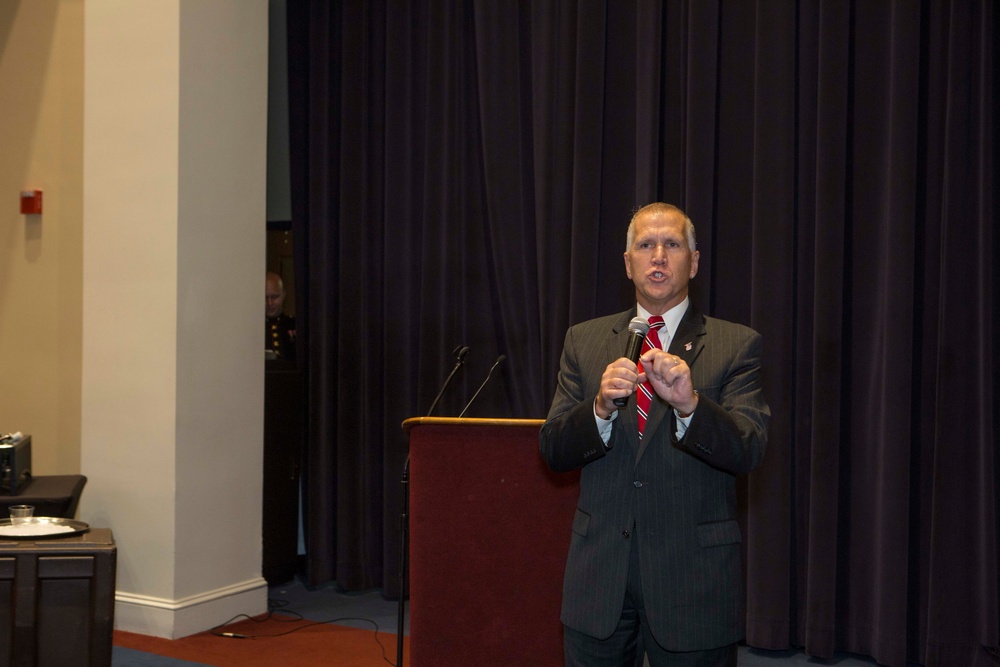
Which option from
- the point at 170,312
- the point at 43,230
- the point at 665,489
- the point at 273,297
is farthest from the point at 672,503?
the point at 43,230

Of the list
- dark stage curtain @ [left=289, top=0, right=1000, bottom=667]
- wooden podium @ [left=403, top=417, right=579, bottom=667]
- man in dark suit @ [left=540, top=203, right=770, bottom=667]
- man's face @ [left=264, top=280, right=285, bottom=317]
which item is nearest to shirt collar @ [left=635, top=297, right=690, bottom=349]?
man in dark suit @ [left=540, top=203, right=770, bottom=667]

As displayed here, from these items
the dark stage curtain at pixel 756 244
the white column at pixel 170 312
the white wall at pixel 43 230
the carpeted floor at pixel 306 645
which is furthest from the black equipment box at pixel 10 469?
the dark stage curtain at pixel 756 244

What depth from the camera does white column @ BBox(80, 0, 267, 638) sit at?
4477 millimetres

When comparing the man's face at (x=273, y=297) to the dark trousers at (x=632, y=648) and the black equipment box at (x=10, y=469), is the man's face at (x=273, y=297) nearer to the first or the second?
the black equipment box at (x=10, y=469)

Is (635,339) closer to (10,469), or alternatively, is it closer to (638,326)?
(638,326)

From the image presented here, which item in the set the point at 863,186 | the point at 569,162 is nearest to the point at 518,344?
the point at 569,162

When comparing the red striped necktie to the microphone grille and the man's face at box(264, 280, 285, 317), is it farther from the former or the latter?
the man's face at box(264, 280, 285, 317)

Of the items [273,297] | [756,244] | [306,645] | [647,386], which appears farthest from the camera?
[273,297]

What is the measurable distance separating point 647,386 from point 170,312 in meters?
2.95

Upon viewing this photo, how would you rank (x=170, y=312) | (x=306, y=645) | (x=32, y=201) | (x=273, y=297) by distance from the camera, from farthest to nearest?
(x=273, y=297), (x=32, y=201), (x=170, y=312), (x=306, y=645)

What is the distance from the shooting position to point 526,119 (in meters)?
4.88

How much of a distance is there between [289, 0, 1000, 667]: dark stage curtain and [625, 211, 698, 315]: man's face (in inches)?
82.0

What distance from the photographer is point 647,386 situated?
7.13 feet

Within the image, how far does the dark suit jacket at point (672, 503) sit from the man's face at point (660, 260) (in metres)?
0.08
